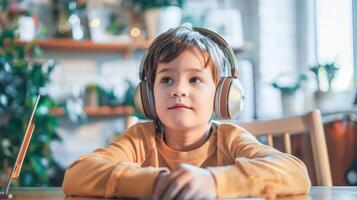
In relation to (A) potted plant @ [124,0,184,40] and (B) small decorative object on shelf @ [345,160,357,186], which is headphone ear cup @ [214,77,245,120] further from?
(A) potted plant @ [124,0,184,40]

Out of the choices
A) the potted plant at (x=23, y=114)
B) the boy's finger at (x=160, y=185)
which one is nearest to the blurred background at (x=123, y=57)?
the potted plant at (x=23, y=114)

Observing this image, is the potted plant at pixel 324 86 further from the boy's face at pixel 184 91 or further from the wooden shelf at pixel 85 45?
the boy's face at pixel 184 91

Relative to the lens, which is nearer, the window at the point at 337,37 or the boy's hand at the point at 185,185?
the boy's hand at the point at 185,185

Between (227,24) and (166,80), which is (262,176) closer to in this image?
(166,80)

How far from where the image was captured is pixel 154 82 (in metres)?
0.98

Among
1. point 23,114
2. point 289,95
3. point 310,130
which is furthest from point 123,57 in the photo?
point 310,130

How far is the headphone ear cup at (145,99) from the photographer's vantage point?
983 millimetres

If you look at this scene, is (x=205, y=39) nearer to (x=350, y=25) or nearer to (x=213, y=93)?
(x=213, y=93)

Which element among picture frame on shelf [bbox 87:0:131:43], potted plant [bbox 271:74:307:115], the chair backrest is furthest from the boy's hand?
picture frame on shelf [bbox 87:0:131:43]

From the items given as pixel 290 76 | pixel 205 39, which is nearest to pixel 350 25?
pixel 290 76

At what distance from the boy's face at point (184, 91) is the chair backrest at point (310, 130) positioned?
35cm

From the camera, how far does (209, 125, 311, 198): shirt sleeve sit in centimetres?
74

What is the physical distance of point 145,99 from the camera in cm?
98

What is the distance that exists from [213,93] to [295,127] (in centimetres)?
37
